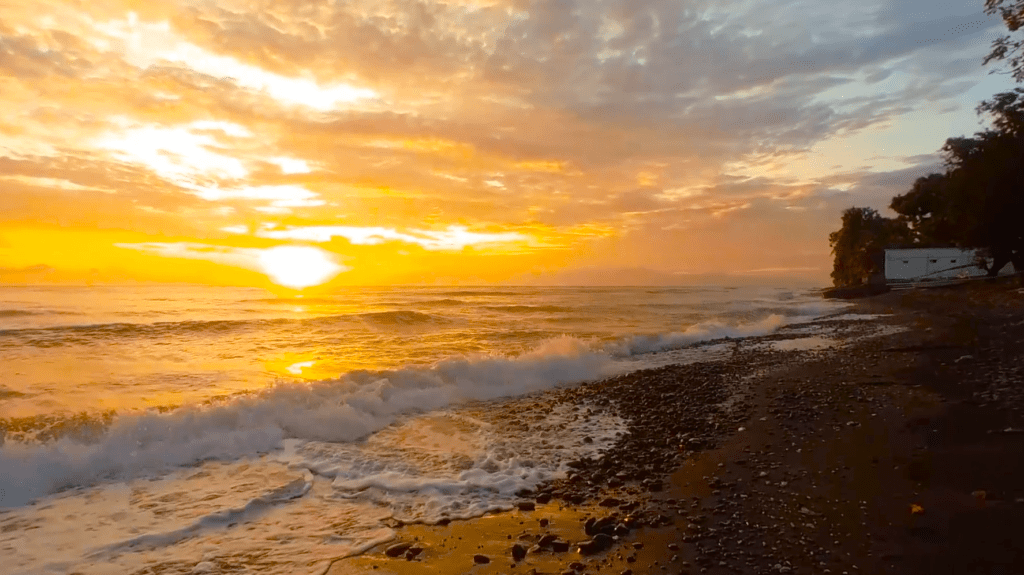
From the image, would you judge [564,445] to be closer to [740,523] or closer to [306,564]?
[740,523]

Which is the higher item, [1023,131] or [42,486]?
[1023,131]

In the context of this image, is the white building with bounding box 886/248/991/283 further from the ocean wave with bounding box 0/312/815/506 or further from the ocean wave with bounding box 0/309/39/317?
the ocean wave with bounding box 0/309/39/317

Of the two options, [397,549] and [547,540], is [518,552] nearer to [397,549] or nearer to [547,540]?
[547,540]

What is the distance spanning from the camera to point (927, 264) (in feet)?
187

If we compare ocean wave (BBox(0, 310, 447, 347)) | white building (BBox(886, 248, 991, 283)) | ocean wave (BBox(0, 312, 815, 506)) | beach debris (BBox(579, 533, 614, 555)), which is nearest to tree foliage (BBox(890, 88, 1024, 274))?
white building (BBox(886, 248, 991, 283))

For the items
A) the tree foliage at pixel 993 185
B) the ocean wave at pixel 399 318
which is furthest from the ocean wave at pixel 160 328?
the tree foliage at pixel 993 185

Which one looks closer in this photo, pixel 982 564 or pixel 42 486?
pixel 982 564

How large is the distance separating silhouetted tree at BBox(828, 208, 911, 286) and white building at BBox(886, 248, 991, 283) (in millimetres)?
4108

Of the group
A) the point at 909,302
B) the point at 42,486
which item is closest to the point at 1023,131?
the point at 909,302

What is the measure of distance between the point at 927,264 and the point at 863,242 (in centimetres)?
1506

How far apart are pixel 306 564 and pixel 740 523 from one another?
4.67 metres

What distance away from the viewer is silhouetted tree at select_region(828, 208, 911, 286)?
6638 centimetres

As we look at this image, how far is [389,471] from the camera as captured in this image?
8773mm

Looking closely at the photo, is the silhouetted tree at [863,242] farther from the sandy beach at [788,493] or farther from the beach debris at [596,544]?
the beach debris at [596,544]
